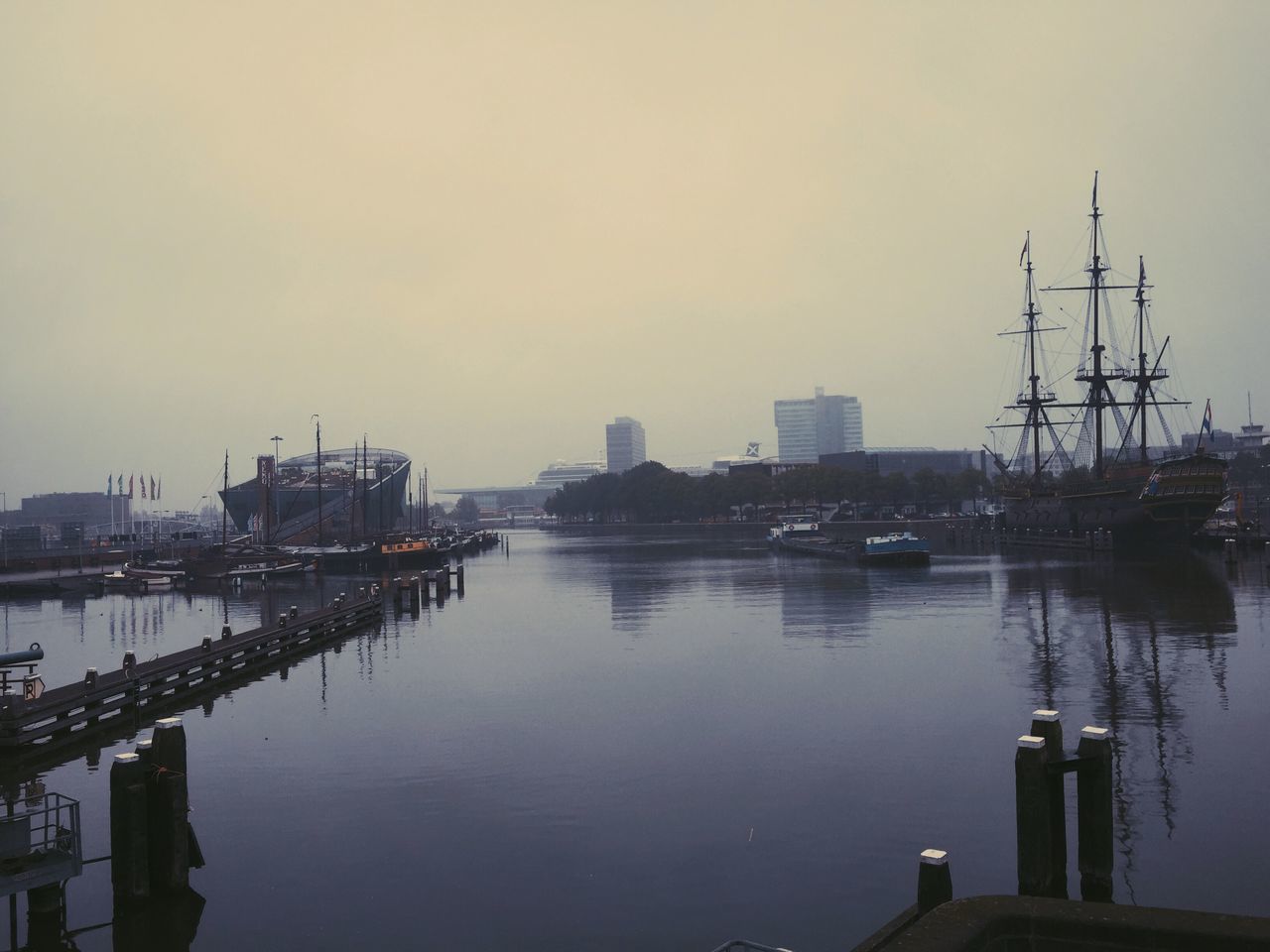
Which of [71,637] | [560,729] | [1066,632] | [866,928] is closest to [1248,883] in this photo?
[866,928]

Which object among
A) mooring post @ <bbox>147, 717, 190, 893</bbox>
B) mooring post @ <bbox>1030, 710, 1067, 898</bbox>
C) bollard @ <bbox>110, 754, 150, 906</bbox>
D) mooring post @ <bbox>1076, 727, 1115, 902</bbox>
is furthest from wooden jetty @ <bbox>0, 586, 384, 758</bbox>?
mooring post @ <bbox>1076, 727, 1115, 902</bbox>

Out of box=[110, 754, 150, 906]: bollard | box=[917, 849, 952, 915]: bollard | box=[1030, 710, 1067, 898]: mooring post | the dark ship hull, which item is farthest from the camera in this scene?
the dark ship hull

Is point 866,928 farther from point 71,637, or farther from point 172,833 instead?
point 71,637

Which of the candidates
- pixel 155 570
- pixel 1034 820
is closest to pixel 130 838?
pixel 1034 820

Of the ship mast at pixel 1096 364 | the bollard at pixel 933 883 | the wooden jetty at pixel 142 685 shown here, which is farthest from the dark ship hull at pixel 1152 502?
the bollard at pixel 933 883

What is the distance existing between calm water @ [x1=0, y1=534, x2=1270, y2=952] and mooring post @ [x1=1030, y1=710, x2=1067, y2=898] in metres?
0.66

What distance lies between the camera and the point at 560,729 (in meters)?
24.3

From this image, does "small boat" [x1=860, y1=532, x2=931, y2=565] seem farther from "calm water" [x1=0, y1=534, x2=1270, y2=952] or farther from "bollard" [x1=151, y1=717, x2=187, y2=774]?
"bollard" [x1=151, y1=717, x2=187, y2=774]

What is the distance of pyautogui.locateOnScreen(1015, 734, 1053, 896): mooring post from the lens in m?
13.2

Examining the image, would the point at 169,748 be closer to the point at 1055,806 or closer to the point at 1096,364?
the point at 1055,806

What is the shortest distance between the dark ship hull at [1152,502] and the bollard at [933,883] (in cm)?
7630

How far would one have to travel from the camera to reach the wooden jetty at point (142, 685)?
74.2 feet

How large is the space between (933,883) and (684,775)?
9.28 meters

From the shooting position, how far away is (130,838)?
1388cm
